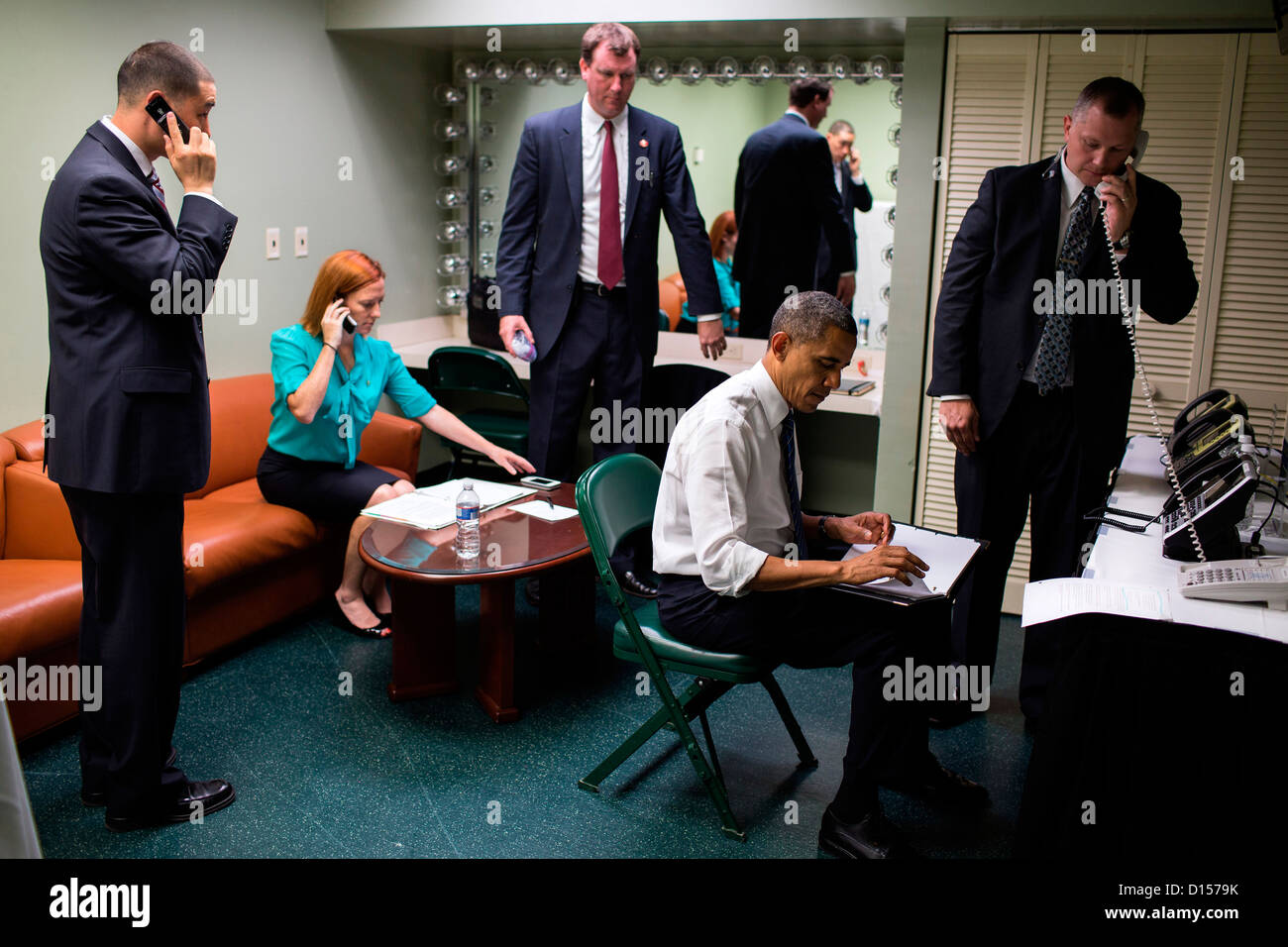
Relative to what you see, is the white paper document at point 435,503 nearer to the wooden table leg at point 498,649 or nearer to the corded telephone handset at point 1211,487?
the wooden table leg at point 498,649

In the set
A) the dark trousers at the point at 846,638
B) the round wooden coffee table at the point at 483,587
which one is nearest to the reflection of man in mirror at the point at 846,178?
the round wooden coffee table at the point at 483,587

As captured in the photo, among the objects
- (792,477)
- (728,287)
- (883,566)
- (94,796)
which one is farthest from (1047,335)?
(94,796)

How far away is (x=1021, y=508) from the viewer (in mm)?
3293

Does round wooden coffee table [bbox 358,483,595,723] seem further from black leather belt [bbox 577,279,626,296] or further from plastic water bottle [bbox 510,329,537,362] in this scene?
black leather belt [bbox 577,279,626,296]

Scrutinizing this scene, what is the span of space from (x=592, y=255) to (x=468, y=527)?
1312mm

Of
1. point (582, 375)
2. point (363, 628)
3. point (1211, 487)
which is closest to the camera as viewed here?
point (1211, 487)

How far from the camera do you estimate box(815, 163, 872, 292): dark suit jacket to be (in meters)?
4.75

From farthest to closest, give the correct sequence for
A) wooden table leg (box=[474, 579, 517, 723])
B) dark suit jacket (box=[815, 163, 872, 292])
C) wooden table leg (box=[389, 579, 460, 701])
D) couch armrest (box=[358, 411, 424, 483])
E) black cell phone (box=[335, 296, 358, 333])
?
dark suit jacket (box=[815, 163, 872, 292]), couch armrest (box=[358, 411, 424, 483]), black cell phone (box=[335, 296, 358, 333]), wooden table leg (box=[389, 579, 460, 701]), wooden table leg (box=[474, 579, 517, 723])

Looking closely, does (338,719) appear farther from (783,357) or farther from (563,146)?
(563,146)

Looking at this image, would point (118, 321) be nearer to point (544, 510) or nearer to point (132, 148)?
point (132, 148)

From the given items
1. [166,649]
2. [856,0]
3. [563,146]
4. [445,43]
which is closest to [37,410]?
[166,649]

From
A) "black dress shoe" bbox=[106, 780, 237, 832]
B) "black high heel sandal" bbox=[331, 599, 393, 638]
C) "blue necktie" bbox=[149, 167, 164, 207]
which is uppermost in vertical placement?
"blue necktie" bbox=[149, 167, 164, 207]

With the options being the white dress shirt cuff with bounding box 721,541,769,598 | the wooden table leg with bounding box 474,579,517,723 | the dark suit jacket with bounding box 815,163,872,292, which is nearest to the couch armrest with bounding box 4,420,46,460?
the wooden table leg with bounding box 474,579,517,723
